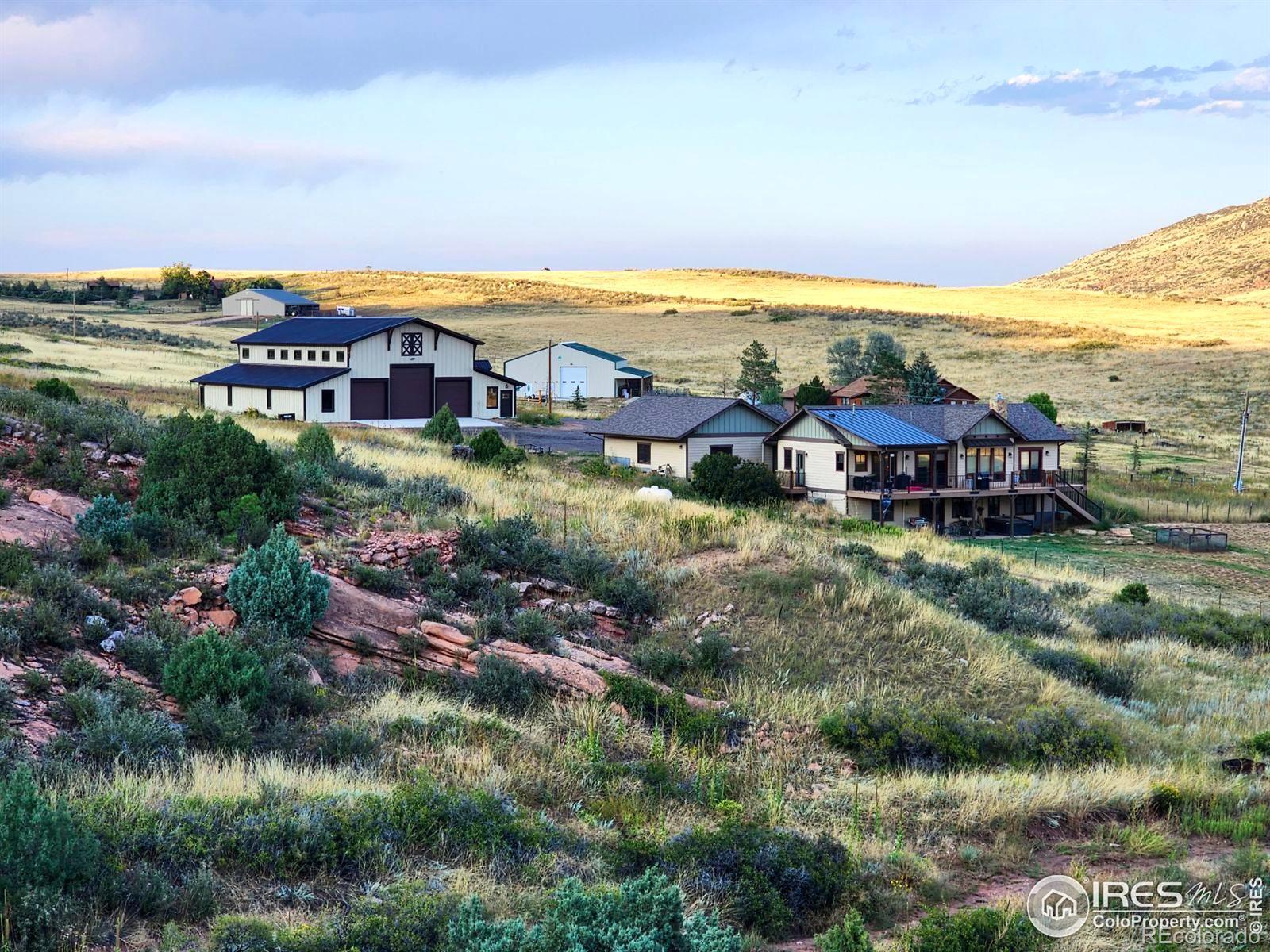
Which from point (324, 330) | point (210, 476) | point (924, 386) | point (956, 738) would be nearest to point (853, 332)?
point (924, 386)

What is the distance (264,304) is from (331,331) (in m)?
71.2

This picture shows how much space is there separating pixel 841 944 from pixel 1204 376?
92.3m

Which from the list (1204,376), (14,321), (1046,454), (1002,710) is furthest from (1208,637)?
(14,321)

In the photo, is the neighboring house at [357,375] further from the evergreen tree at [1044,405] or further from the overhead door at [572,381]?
the evergreen tree at [1044,405]

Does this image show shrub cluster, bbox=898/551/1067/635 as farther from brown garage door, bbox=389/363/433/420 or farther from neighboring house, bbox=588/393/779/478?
brown garage door, bbox=389/363/433/420

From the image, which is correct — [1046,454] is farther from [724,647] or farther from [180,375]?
[180,375]

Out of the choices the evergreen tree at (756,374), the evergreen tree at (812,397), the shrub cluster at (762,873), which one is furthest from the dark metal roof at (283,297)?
the shrub cluster at (762,873)

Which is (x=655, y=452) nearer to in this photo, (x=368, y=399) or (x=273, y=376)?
(x=368, y=399)

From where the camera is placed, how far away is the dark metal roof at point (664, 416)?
4562 cm

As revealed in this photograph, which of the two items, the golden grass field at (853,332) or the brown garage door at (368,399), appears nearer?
the brown garage door at (368,399)

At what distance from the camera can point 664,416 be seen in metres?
47.1

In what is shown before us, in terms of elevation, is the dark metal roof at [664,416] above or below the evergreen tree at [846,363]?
below

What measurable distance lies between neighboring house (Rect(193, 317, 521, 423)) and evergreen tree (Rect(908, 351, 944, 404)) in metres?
21.2

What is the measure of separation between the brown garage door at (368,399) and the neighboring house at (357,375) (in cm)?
3
